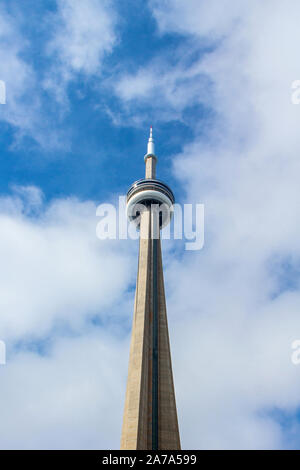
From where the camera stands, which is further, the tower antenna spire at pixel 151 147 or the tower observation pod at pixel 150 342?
the tower antenna spire at pixel 151 147

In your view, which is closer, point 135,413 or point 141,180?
point 135,413

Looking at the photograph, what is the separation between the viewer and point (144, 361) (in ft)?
152

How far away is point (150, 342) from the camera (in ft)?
162

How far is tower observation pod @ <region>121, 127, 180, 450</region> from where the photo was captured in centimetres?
4209

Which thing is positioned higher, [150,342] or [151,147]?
[151,147]

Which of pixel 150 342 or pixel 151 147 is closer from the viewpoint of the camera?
pixel 150 342

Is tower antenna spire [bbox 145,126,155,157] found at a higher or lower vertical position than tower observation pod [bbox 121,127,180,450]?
higher

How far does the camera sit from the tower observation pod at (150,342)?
42094 millimetres

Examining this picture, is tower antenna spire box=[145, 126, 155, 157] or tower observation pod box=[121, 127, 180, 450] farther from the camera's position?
tower antenna spire box=[145, 126, 155, 157]

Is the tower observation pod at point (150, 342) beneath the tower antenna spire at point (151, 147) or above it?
beneath
